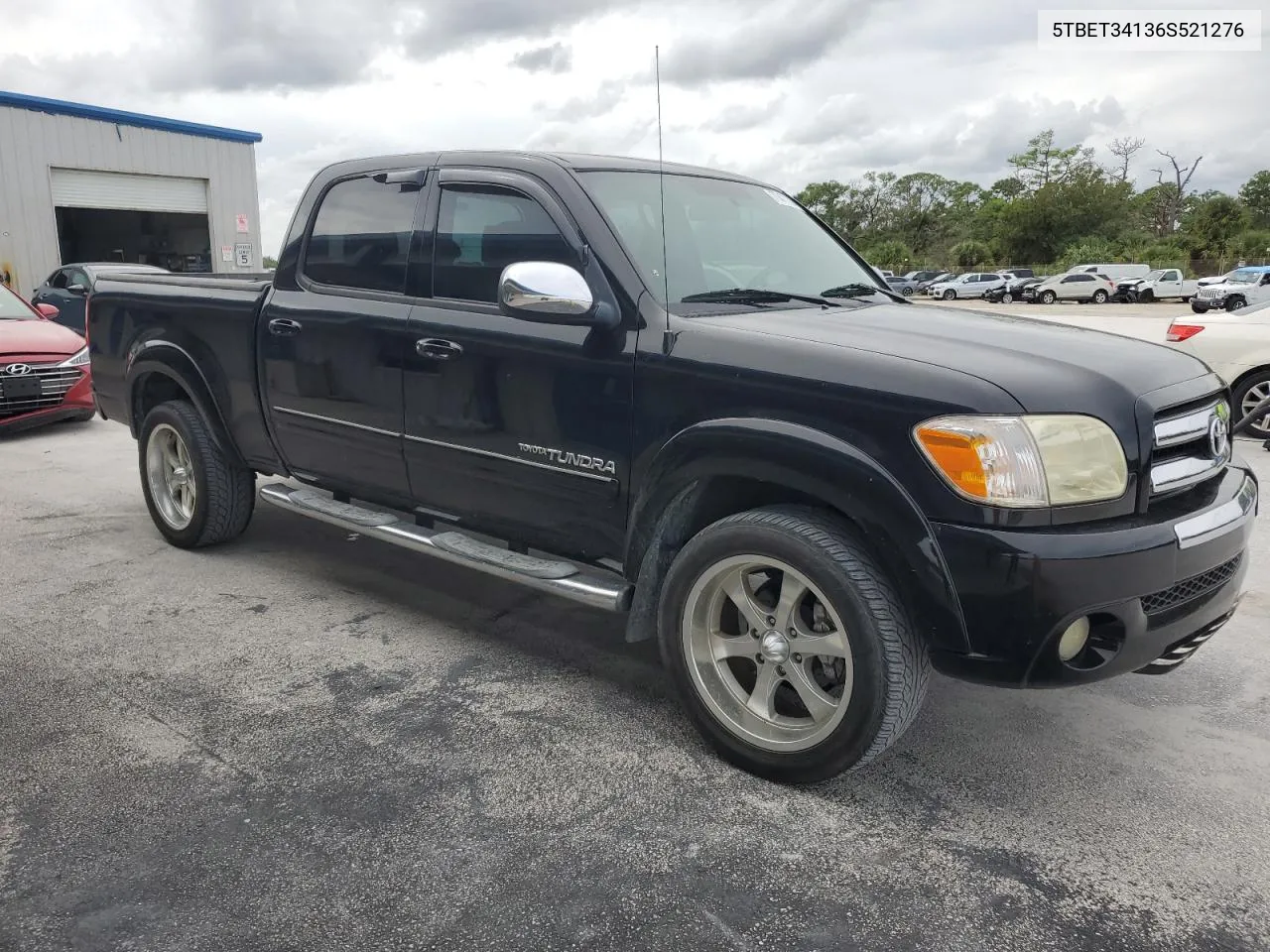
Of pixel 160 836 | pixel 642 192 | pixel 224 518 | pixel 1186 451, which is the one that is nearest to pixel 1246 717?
pixel 1186 451

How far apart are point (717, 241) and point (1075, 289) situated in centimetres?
4502

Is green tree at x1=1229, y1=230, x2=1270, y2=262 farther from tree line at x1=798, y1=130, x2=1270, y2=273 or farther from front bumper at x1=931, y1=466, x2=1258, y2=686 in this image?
front bumper at x1=931, y1=466, x2=1258, y2=686

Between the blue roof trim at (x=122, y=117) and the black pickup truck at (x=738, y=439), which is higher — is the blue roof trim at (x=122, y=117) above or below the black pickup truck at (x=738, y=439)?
above

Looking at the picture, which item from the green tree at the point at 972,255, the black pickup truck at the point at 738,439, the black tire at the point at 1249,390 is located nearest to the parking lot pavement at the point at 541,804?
the black pickup truck at the point at 738,439

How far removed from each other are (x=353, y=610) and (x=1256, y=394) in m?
7.66

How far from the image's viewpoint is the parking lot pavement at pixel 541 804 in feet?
7.63

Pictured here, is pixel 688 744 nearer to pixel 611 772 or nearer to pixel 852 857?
pixel 611 772

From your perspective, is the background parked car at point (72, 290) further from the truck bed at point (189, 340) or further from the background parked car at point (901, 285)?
the background parked car at point (901, 285)

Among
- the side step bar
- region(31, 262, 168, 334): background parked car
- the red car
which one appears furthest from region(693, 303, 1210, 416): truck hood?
region(31, 262, 168, 334): background parked car

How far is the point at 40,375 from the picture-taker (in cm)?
849

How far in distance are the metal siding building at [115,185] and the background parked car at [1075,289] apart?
34323 mm

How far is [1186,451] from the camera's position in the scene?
284 centimetres

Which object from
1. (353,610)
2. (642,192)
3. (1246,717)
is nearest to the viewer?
(1246,717)

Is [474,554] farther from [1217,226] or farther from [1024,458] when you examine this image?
[1217,226]
